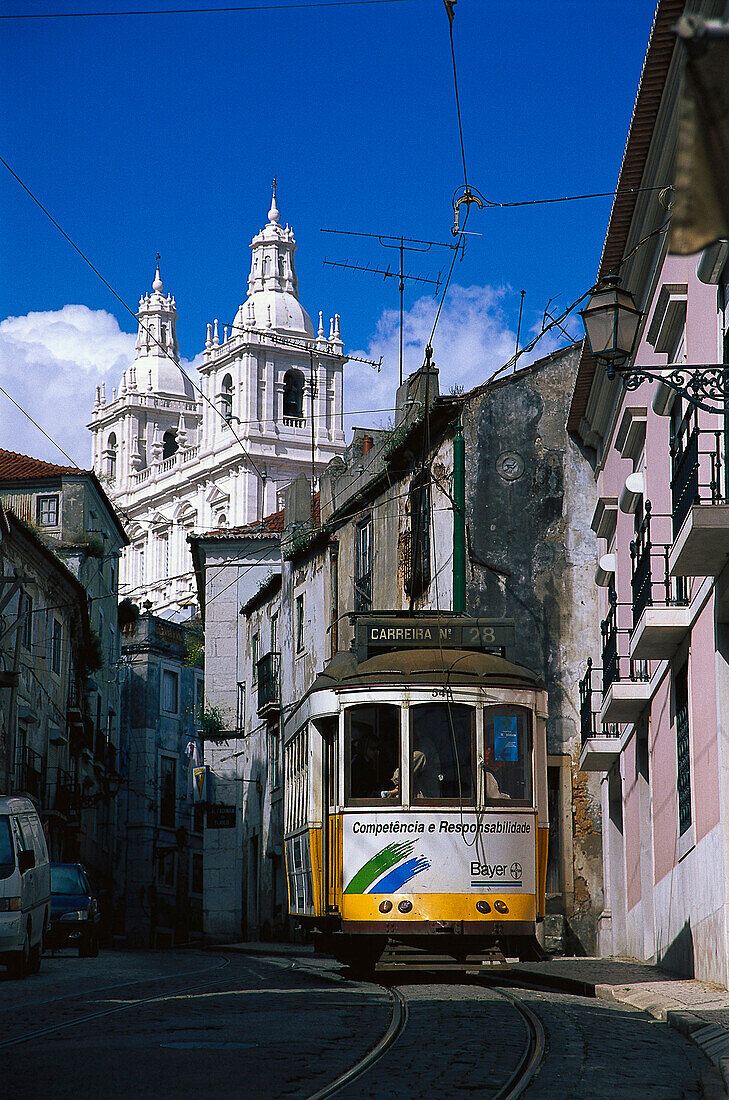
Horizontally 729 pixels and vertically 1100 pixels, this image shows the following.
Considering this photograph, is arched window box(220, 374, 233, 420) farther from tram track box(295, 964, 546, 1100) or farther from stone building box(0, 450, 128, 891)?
tram track box(295, 964, 546, 1100)

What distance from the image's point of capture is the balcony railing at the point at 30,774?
115 feet

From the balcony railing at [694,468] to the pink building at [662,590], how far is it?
0.03m

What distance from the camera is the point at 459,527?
23.6m

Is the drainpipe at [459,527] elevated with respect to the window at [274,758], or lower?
elevated

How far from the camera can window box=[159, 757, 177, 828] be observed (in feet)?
184

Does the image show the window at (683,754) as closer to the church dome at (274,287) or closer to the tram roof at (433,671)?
the tram roof at (433,671)

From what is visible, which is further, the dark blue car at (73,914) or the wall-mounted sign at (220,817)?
the wall-mounted sign at (220,817)

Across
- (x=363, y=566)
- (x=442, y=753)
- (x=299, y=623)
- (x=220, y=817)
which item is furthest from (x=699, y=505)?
(x=220, y=817)

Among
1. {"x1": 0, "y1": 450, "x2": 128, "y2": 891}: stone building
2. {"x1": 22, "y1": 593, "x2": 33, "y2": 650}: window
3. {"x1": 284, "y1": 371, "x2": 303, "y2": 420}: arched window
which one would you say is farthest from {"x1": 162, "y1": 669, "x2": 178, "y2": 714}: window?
{"x1": 284, "y1": 371, "x2": 303, "y2": 420}: arched window

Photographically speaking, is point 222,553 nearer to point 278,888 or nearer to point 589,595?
point 278,888

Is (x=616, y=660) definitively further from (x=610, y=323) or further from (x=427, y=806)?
(x=610, y=323)

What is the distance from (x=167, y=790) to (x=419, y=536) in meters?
33.3

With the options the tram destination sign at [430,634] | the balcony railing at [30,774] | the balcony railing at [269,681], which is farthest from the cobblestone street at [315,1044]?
the balcony railing at [30,774]

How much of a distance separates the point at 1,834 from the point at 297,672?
17.7 m
